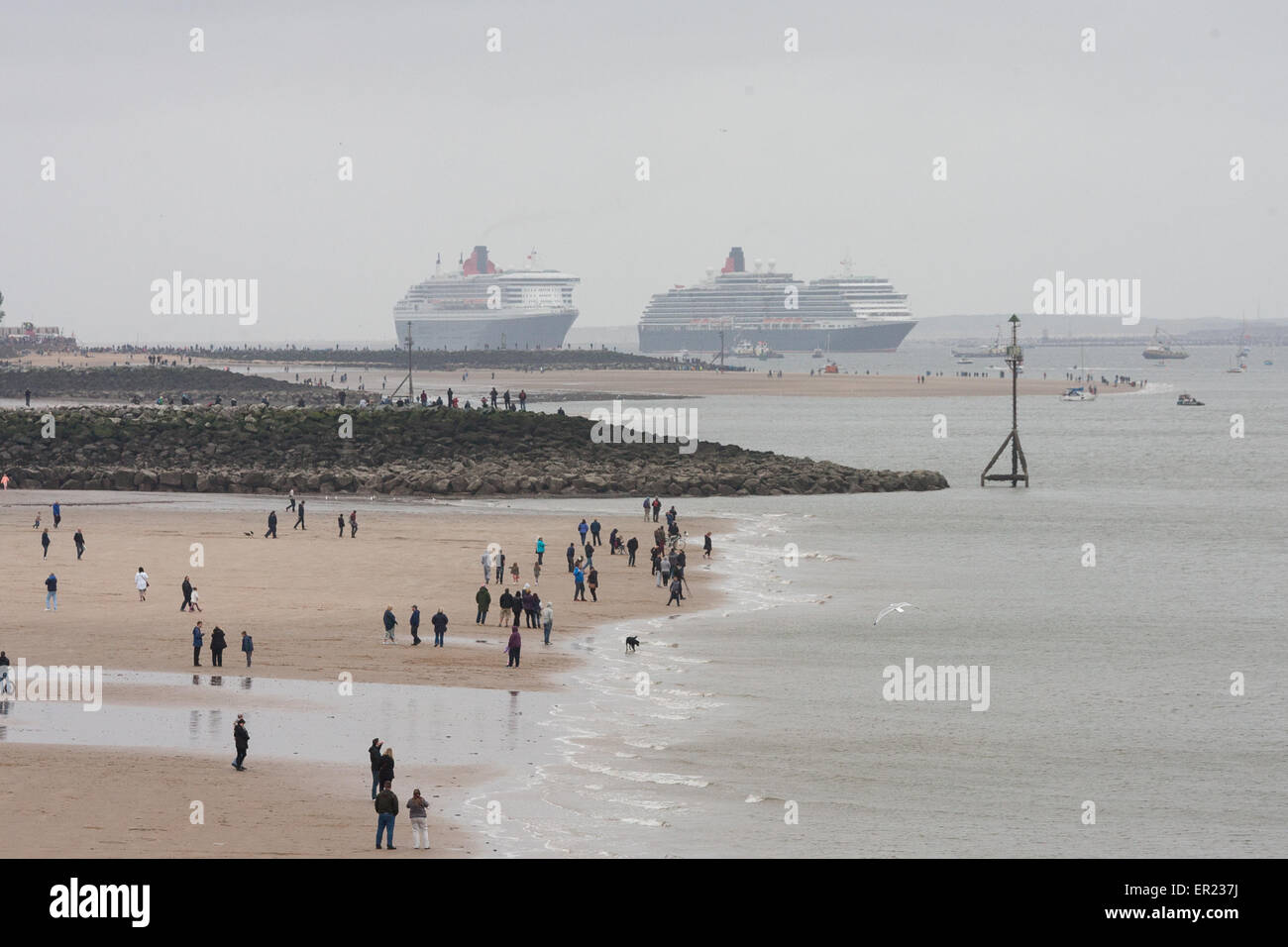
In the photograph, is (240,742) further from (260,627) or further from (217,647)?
(260,627)

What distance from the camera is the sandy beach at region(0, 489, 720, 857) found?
1844cm

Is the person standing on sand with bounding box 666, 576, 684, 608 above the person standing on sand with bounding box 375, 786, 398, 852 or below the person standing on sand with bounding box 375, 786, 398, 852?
above

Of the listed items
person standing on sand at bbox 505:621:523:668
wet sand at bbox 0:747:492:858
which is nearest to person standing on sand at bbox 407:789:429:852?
wet sand at bbox 0:747:492:858

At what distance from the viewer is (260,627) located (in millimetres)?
30609

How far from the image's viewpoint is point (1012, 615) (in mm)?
35812

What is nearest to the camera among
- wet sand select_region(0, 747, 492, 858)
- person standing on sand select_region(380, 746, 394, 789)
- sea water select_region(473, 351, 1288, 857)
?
wet sand select_region(0, 747, 492, 858)

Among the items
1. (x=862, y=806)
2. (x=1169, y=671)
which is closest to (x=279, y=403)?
(x=1169, y=671)

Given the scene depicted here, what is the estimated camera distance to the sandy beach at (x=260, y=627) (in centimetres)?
1844

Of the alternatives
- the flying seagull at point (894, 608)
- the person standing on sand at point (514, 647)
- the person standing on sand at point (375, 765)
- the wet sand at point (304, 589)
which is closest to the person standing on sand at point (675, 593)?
the wet sand at point (304, 589)

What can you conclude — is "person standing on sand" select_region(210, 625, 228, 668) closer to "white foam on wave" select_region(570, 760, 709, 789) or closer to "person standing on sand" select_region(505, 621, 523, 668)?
"person standing on sand" select_region(505, 621, 523, 668)

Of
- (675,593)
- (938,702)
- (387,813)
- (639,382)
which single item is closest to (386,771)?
(387,813)

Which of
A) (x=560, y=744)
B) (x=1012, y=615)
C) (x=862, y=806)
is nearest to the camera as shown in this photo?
(x=862, y=806)
